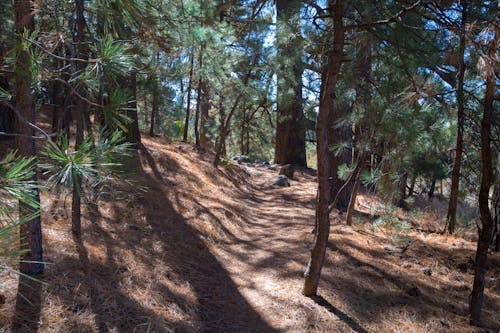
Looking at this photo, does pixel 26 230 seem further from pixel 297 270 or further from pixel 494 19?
pixel 494 19

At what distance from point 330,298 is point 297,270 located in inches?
27.7

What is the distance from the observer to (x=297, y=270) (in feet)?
15.7

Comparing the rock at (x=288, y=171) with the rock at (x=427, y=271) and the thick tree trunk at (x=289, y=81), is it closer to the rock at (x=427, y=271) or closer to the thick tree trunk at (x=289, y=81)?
the thick tree trunk at (x=289, y=81)

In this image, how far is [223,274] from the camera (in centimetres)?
467

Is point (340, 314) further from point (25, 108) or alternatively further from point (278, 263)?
point (25, 108)

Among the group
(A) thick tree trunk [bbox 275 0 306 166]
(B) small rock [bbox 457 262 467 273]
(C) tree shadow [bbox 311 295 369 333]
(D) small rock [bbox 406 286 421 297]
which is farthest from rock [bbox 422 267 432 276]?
(A) thick tree trunk [bbox 275 0 306 166]

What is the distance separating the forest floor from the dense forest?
2 centimetres

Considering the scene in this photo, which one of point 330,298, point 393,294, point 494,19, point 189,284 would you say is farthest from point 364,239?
point 494,19

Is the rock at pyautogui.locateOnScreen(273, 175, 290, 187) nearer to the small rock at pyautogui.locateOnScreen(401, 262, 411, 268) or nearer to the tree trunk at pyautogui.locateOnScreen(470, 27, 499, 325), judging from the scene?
the small rock at pyautogui.locateOnScreen(401, 262, 411, 268)

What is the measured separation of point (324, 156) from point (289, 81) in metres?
4.88

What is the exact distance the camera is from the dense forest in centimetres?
273

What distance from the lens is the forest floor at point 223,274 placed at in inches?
124

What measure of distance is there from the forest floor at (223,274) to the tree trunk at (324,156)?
0.33 meters

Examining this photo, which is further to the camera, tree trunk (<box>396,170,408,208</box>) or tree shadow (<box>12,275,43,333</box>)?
tree trunk (<box>396,170,408,208</box>)
